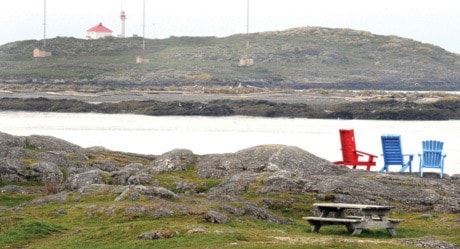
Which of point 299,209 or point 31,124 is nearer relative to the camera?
point 299,209

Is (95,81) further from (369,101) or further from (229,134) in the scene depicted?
(229,134)

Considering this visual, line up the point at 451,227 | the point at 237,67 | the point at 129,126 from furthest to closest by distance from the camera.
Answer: the point at 237,67 → the point at 129,126 → the point at 451,227

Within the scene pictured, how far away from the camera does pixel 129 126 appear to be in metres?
92.9

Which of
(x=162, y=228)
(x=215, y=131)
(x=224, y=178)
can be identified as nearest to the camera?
(x=162, y=228)

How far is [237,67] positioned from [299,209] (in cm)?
17303

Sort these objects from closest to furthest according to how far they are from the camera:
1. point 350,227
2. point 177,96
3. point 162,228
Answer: point 162,228 → point 350,227 → point 177,96

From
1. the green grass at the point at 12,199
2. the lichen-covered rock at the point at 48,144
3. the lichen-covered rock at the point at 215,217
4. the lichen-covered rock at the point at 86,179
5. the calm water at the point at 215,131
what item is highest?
the lichen-covered rock at the point at 48,144

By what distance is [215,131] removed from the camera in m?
88.8

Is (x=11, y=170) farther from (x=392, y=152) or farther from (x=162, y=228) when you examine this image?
(x=392, y=152)

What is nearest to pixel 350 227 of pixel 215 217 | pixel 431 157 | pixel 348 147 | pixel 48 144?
pixel 215 217

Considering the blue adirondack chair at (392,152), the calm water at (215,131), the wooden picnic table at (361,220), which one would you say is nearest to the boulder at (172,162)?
the blue adirondack chair at (392,152)

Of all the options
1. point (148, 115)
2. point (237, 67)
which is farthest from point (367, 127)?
point (237, 67)

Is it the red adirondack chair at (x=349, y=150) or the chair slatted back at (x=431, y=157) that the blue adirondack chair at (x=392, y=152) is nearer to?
the red adirondack chair at (x=349, y=150)

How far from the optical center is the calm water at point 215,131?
228 feet
